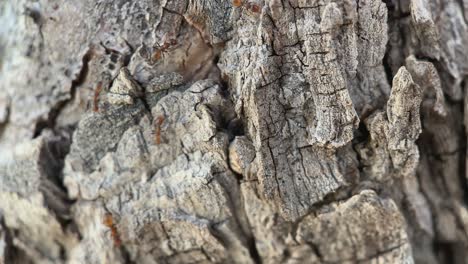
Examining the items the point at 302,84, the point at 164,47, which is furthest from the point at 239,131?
the point at 164,47

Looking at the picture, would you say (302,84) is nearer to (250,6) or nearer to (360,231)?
(250,6)

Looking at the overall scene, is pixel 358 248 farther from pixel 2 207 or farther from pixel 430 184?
pixel 2 207

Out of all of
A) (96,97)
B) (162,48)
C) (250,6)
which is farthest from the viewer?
(96,97)

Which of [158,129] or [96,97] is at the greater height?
[96,97]

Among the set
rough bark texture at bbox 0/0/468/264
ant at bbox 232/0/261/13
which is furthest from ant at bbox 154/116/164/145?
ant at bbox 232/0/261/13

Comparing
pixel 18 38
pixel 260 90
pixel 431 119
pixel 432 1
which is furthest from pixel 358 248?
pixel 18 38

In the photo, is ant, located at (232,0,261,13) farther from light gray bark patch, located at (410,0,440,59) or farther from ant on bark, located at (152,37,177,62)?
light gray bark patch, located at (410,0,440,59)

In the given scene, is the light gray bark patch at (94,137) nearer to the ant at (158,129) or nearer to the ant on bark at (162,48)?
the ant at (158,129)

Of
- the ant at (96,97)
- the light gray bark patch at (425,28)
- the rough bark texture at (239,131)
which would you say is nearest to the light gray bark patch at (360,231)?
the rough bark texture at (239,131)
